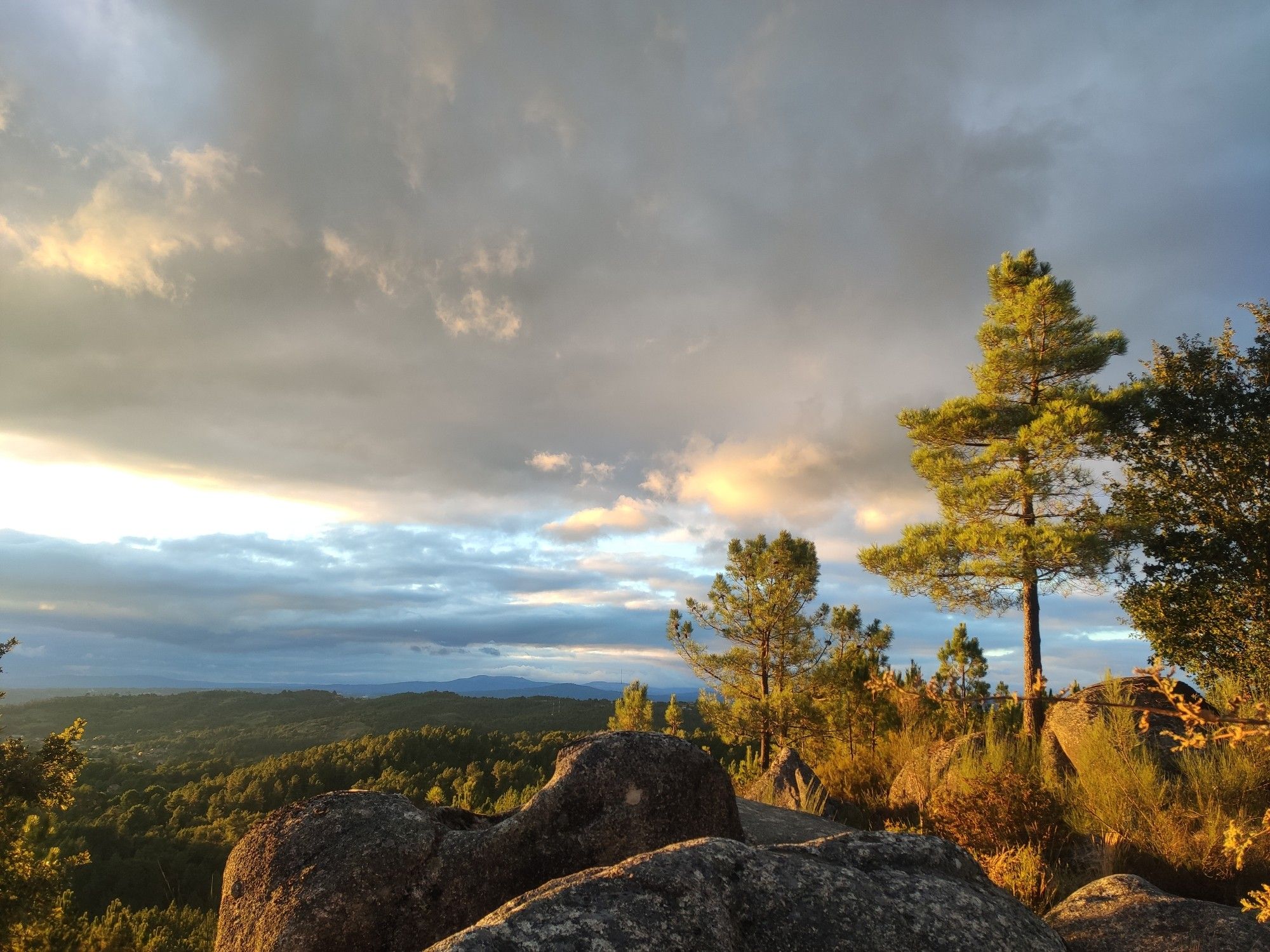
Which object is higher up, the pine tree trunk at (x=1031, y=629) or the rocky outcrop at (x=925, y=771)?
the pine tree trunk at (x=1031, y=629)

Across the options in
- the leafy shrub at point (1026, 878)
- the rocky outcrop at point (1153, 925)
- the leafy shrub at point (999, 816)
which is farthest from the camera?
the leafy shrub at point (999, 816)

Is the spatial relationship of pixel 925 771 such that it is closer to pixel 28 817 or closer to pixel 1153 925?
pixel 1153 925

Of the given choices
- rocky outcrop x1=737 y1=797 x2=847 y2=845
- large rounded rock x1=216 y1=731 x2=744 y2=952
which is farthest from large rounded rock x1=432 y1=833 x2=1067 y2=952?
rocky outcrop x1=737 y1=797 x2=847 y2=845

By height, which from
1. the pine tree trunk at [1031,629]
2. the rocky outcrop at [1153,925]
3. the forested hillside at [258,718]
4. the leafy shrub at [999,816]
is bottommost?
the forested hillside at [258,718]

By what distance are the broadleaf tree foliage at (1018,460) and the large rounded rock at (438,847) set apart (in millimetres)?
14969

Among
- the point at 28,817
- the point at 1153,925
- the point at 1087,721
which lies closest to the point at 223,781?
the point at 28,817

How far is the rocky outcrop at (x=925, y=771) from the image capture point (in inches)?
550

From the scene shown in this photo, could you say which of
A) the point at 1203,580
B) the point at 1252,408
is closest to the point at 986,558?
the point at 1203,580

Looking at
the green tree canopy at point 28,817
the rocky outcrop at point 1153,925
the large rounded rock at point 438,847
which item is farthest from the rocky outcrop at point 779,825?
the green tree canopy at point 28,817

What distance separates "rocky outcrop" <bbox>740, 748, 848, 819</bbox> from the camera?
45.0 ft

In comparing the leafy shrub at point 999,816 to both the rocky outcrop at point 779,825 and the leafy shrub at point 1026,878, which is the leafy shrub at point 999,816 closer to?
the leafy shrub at point 1026,878

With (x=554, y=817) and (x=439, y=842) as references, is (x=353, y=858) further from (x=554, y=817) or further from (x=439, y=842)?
(x=554, y=817)

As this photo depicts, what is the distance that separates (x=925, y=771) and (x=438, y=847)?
478 inches

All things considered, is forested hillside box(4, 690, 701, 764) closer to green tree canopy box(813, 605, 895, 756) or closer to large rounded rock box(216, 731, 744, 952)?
green tree canopy box(813, 605, 895, 756)
